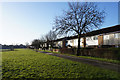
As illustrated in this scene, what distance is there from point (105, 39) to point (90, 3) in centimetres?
1205

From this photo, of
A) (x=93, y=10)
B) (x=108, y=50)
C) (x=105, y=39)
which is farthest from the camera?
(x=105, y=39)

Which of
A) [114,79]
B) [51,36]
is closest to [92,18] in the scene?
[114,79]

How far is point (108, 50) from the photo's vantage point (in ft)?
41.5

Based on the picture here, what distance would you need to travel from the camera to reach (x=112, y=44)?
23609 millimetres

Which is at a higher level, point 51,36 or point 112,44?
point 51,36

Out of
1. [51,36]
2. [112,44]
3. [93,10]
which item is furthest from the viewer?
[51,36]

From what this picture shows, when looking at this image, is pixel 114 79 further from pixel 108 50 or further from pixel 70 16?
pixel 70 16

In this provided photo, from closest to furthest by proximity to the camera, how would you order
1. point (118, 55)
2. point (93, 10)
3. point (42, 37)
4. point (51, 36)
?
1. point (118, 55)
2. point (93, 10)
3. point (51, 36)
4. point (42, 37)

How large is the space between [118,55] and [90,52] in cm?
536

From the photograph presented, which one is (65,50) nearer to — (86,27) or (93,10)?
(86,27)

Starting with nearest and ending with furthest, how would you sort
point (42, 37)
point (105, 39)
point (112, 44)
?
1. point (112, 44)
2. point (105, 39)
3. point (42, 37)

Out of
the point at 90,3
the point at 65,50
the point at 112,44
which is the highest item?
the point at 90,3

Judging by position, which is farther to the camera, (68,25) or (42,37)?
(42,37)

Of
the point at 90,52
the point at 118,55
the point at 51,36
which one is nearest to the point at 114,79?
the point at 118,55
